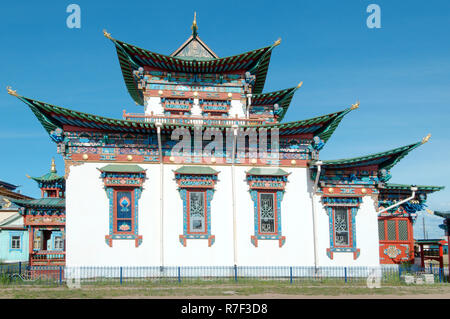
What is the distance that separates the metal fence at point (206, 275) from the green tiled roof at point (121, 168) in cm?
411

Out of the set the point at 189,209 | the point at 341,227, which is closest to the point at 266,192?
the point at 189,209

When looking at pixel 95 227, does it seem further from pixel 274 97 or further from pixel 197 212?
pixel 274 97

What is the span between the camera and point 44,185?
30.5 m

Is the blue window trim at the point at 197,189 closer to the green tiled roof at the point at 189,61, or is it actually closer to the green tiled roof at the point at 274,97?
the green tiled roof at the point at 189,61

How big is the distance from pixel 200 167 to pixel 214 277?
4885 mm

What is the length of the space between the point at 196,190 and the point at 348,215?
284 inches

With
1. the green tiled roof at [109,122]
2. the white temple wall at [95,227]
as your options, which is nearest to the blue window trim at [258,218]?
the green tiled roof at [109,122]

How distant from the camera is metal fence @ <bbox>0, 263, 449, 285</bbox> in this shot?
18.4 m

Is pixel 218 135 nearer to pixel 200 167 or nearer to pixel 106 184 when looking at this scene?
pixel 200 167

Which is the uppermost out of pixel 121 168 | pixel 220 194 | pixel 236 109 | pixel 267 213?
pixel 236 109

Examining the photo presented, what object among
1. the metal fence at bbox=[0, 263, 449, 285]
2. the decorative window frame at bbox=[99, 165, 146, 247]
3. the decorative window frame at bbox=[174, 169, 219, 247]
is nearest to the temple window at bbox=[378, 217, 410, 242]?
the metal fence at bbox=[0, 263, 449, 285]

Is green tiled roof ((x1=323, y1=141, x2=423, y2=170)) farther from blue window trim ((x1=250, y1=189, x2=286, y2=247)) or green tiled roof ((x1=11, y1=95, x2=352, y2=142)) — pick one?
blue window trim ((x1=250, y1=189, x2=286, y2=247))

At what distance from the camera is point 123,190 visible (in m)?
19.4

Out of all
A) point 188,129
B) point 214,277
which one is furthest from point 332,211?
point 188,129
